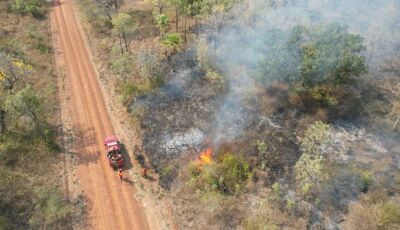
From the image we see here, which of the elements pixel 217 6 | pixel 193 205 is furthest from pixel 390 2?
pixel 193 205

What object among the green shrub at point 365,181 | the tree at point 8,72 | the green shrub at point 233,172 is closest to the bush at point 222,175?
the green shrub at point 233,172

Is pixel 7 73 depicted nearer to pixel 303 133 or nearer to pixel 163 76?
pixel 163 76

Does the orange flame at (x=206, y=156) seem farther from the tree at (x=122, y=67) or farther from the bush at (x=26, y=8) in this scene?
the bush at (x=26, y=8)

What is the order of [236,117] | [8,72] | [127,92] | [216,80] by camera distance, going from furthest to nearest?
[216,80] < [127,92] < [8,72] < [236,117]

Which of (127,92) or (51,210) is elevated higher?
(127,92)

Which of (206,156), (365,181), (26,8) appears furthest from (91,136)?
(26,8)

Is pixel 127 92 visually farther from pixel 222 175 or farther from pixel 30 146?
pixel 222 175

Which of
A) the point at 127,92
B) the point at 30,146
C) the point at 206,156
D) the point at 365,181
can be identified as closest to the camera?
the point at 365,181

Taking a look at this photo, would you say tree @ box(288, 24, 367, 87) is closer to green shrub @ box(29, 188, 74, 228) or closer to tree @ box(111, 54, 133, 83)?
tree @ box(111, 54, 133, 83)
